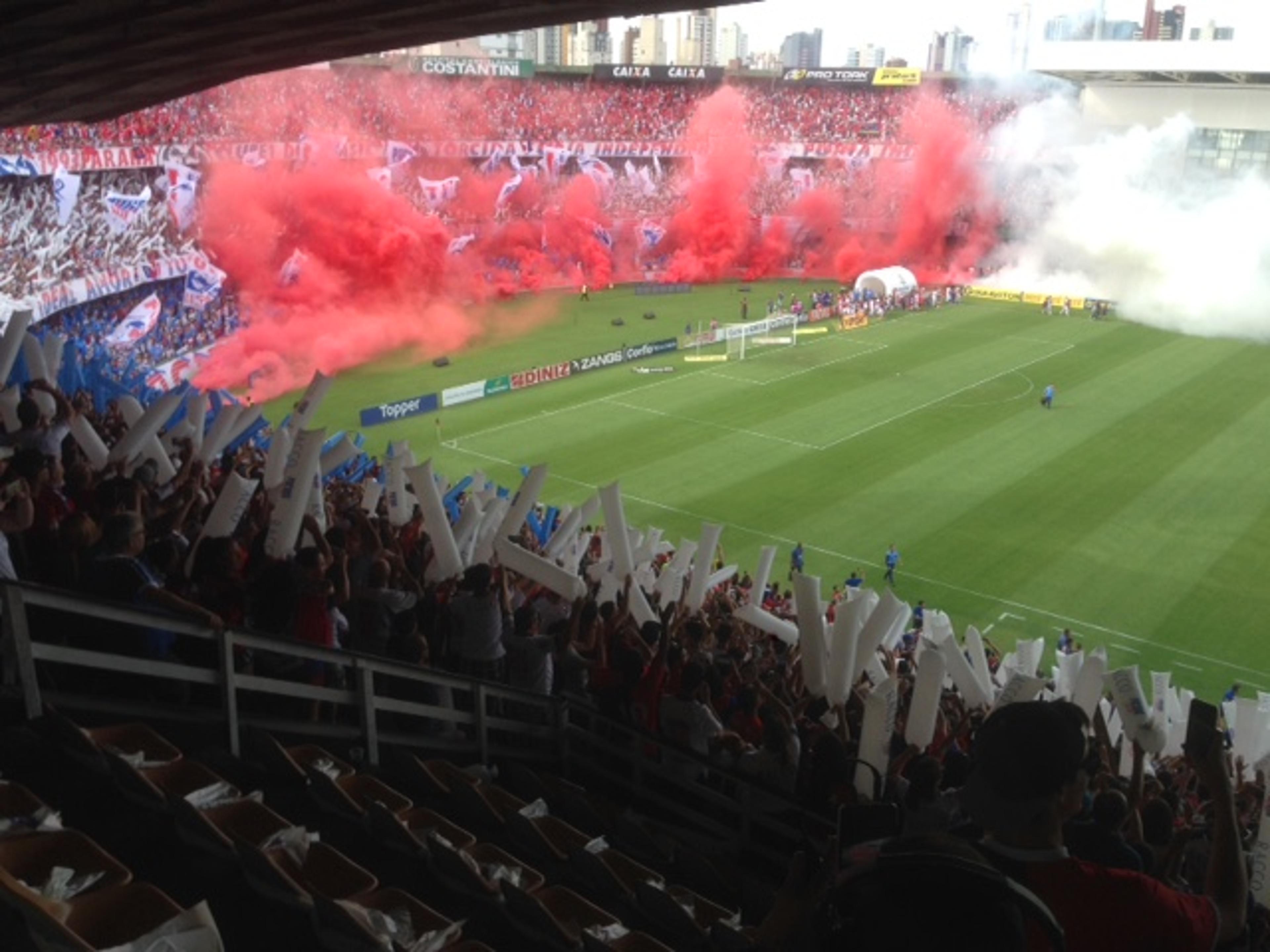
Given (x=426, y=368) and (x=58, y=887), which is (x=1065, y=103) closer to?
(x=426, y=368)

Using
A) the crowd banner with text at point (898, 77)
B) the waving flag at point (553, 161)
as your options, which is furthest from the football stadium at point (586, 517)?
the crowd banner with text at point (898, 77)

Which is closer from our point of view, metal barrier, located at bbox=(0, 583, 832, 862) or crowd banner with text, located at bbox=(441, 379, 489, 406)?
metal barrier, located at bbox=(0, 583, 832, 862)

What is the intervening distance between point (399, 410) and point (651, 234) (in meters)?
28.4

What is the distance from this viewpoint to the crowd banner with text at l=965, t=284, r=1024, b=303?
50.5m

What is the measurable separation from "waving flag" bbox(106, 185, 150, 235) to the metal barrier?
29529mm

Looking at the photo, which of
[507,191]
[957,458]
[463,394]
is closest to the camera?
[957,458]

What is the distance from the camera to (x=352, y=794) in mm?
5500

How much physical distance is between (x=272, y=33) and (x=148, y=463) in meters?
4.14

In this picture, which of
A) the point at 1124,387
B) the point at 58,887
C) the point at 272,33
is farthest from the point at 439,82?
the point at 58,887

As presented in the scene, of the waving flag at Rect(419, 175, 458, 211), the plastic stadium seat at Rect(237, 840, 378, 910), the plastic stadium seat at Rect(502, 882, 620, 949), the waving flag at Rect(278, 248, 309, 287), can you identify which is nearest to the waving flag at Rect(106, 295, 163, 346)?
the waving flag at Rect(278, 248, 309, 287)

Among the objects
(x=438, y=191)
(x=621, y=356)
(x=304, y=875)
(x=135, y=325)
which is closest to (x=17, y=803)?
(x=304, y=875)

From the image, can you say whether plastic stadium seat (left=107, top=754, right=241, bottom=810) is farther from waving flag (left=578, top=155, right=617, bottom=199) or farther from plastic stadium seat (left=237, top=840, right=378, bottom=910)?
waving flag (left=578, top=155, right=617, bottom=199)

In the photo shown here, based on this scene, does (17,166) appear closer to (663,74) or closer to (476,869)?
(476,869)

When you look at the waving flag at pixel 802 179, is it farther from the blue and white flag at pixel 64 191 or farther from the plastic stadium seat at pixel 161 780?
the plastic stadium seat at pixel 161 780
